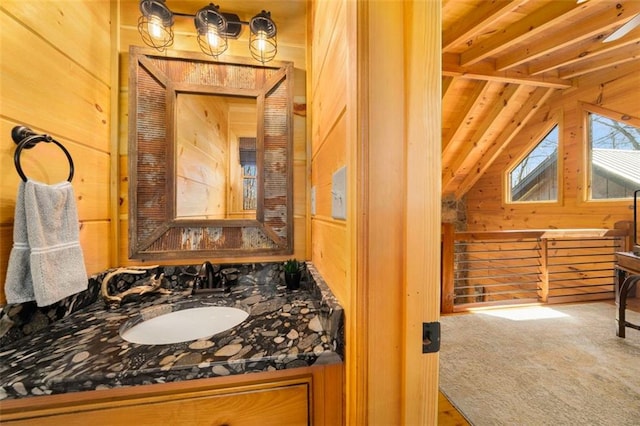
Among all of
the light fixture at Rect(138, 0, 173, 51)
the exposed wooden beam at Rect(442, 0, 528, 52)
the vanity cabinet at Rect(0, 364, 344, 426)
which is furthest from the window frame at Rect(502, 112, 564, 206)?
the light fixture at Rect(138, 0, 173, 51)

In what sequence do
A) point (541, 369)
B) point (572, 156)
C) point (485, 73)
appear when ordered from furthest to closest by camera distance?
point (572, 156) < point (485, 73) < point (541, 369)

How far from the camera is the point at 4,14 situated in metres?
0.74

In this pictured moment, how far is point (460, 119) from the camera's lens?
10.8 feet

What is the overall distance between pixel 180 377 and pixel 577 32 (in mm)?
3477

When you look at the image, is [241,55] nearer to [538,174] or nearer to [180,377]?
[180,377]

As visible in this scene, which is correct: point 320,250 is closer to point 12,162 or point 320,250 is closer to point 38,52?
point 12,162

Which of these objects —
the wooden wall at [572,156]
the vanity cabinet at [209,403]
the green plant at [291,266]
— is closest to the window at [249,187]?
the green plant at [291,266]

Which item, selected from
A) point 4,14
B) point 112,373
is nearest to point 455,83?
point 4,14

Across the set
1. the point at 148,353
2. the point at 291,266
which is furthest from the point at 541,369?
the point at 148,353

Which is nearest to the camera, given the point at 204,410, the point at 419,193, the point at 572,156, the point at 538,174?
the point at 419,193

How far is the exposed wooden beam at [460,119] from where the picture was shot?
9.76 ft

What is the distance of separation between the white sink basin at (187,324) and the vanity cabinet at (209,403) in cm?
24

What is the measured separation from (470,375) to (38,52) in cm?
271

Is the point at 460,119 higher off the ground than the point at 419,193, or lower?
higher
